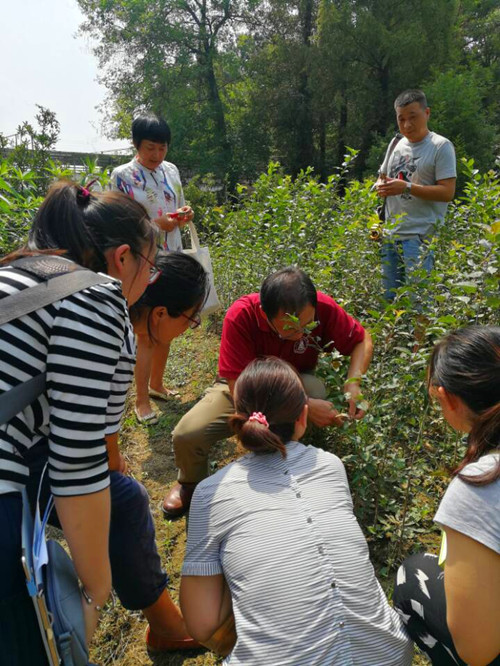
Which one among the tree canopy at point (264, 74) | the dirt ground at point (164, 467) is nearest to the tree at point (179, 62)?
the tree canopy at point (264, 74)

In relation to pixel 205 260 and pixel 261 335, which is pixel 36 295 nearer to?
→ pixel 261 335

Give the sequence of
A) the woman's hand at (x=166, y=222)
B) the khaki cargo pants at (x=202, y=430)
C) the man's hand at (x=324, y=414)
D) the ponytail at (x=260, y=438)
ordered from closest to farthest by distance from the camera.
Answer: the ponytail at (x=260, y=438) < the man's hand at (x=324, y=414) < the khaki cargo pants at (x=202, y=430) < the woman's hand at (x=166, y=222)

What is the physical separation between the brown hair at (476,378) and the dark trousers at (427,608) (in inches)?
15.9

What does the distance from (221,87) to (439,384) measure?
22.1m

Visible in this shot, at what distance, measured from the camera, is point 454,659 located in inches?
51.1

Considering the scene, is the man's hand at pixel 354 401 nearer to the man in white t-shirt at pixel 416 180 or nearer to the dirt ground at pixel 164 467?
the dirt ground at pixel 164 467

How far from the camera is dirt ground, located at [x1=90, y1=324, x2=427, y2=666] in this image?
1.71m

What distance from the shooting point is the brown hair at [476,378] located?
3.82 ft

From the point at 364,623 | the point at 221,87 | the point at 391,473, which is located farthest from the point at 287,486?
the point at 221,87

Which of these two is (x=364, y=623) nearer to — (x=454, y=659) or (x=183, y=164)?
(x=454, y=659)

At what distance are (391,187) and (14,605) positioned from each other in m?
3.11

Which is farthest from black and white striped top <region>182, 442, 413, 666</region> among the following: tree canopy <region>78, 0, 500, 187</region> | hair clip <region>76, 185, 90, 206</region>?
tree canopy <region>78, 0, 500, 187</region>

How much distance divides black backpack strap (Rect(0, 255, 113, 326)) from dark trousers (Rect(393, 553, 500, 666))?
121 centimetres

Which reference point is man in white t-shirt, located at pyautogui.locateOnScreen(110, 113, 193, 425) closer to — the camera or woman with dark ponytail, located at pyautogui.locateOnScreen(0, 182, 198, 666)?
the camera
